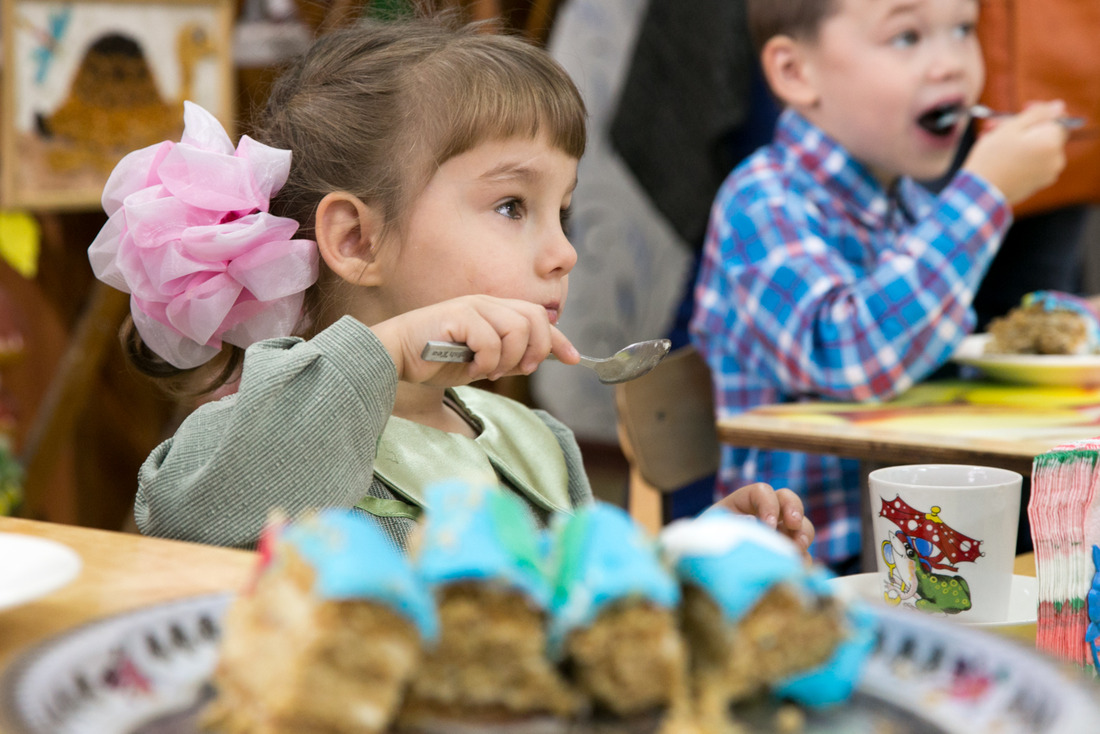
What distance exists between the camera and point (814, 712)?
338 millimetres

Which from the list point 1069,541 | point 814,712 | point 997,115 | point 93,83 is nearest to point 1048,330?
point 997,115

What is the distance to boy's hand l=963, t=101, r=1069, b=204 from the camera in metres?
1.54

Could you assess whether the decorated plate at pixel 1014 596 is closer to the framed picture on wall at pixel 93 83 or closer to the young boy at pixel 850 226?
the young boy at pixel 850 226

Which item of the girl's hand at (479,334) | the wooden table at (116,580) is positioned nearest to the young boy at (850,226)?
the girl's hand at (479,334)

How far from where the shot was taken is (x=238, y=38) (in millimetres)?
2312

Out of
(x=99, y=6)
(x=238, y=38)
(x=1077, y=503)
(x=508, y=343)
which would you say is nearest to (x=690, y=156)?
(x=238, y=38)

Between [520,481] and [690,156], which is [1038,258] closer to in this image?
[690,156]

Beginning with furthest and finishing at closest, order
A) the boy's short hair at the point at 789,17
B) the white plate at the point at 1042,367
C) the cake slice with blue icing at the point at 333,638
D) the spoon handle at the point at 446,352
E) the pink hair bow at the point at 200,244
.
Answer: the boy's short hair at the point at 789,17
the white plate at the point at 1042,367
the pink hair bow at the point at 200,244
the spoon handle at the point at 446,352
the cake slice with blue icing at the point at 333,638

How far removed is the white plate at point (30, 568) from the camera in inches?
17.4

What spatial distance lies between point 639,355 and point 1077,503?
0.47m

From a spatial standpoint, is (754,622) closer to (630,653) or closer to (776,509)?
(630,653)

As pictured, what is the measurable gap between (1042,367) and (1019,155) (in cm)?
35

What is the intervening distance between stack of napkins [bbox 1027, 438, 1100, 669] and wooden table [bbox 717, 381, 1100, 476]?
0.41 metres

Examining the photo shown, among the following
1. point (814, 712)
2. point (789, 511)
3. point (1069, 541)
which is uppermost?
point (814, 712)
